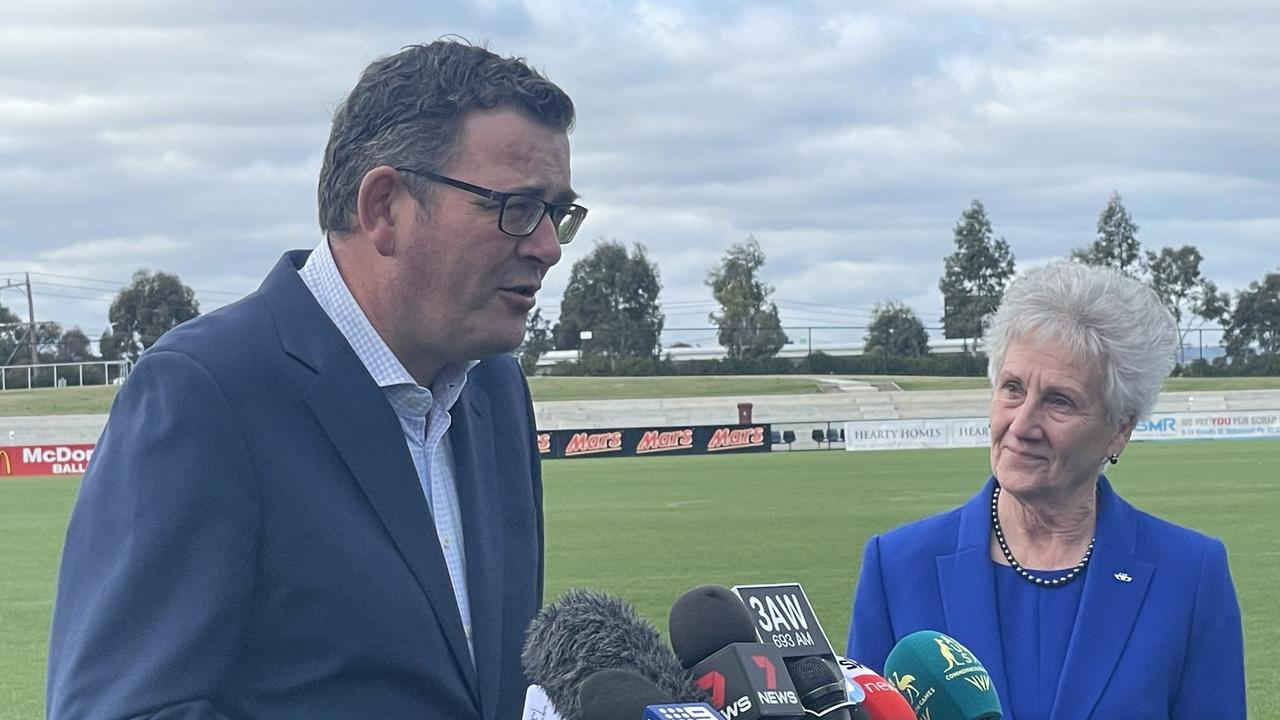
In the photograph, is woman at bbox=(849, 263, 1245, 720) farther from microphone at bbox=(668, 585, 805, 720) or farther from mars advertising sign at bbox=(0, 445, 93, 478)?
mars advertising sign at bbox=(0, 445, 93, 478)

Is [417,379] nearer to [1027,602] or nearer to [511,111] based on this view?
[511,111]

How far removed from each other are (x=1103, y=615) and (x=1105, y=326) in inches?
26.7

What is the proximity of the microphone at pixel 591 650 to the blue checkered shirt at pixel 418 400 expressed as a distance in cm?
50

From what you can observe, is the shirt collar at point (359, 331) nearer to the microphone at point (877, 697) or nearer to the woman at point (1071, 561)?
the microphone at point (877, 697)

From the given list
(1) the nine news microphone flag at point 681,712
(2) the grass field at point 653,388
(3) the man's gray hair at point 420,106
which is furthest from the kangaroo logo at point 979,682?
(2) the grass field at point 653,388

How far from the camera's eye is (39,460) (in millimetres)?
37656

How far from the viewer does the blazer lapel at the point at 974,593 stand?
3.36m

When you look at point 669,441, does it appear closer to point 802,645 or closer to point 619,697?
point 802,645

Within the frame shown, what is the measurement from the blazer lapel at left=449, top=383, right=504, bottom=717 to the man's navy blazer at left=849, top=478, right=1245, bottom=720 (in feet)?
3.86

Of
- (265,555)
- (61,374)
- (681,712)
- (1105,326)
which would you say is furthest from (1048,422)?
(61,374)

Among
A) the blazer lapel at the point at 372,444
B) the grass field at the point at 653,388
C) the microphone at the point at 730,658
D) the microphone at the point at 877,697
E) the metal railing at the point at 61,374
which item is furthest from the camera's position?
the metal railing at the point at 61,374

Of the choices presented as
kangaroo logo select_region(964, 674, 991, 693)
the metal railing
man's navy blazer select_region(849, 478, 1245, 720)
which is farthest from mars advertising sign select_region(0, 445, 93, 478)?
the metal railing

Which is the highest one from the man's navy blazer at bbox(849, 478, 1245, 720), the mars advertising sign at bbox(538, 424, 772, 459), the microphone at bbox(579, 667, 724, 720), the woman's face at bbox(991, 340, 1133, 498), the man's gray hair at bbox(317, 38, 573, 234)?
the man's gray hair at bbox(317, 38, 573, 234)

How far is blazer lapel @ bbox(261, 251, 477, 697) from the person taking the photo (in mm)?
2232
